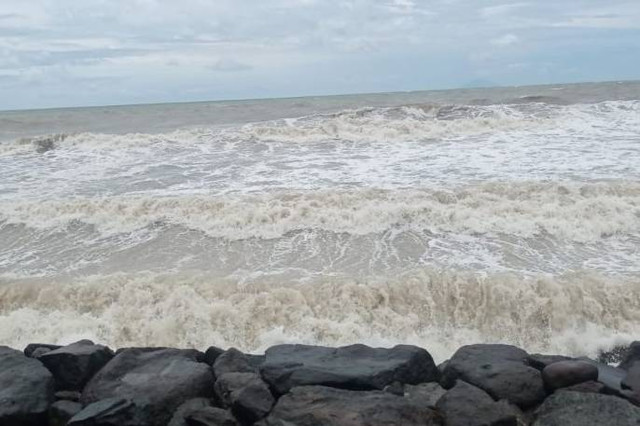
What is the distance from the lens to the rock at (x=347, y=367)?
4.38 metres

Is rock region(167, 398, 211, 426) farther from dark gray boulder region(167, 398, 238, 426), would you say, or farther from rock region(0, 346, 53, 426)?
rock region(0, 346, 53, 426)

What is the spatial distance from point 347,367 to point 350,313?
8.91 ft

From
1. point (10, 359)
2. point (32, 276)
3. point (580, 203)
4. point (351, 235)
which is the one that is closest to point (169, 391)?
point (10, 359)

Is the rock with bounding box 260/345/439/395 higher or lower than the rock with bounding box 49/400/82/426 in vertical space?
higher

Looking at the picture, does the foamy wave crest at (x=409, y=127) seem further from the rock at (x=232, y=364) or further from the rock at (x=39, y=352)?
the rock at (x=232, y=364)

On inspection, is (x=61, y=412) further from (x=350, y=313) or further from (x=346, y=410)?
(x=350, y=313)

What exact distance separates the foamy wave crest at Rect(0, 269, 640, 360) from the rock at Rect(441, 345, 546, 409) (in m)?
1.84

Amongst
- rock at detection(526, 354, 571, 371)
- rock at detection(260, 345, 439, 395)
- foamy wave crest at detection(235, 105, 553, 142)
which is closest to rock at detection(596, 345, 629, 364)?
rock at detection(526, 354, 571, 371)

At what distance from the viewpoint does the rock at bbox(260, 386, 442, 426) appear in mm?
3830

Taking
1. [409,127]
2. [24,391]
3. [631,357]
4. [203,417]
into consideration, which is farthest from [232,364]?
[409,127]

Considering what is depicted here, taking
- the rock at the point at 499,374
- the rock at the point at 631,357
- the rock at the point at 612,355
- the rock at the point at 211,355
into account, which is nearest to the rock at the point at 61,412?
the rock at the point at 211,355

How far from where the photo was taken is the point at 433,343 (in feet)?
22.1

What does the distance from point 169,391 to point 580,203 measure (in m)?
8.44

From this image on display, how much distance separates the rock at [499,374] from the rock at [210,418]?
154 centimetres
